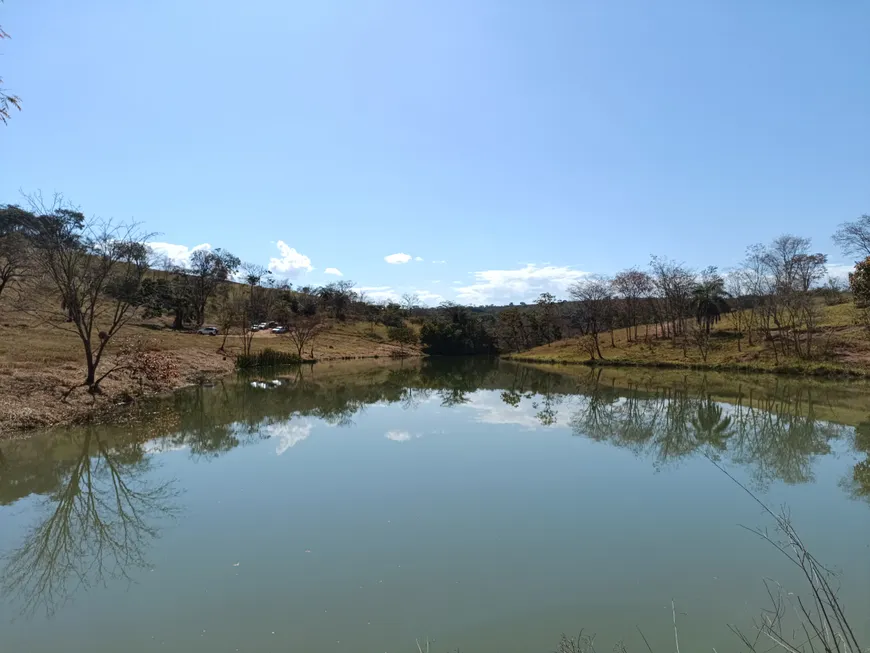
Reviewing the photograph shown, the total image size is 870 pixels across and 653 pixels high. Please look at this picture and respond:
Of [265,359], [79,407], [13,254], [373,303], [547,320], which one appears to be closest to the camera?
[79,407]

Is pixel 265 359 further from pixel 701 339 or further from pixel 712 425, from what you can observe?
pixel 701 339

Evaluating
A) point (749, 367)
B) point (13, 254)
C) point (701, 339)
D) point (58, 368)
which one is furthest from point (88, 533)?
point (701, 339)

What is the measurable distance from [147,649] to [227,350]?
37.1m

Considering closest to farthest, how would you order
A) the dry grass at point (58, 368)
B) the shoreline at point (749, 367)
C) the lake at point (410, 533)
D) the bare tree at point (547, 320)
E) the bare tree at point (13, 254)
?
the lake at point (410, 533) → the dry grass at point (58, 368) → the shoreline at point (749, 367) → the bare tree at point (13, 254) → the bare tree at point (547, 320)

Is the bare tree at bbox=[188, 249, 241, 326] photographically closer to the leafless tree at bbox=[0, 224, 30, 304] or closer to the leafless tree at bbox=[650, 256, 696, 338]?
the leafless tree at bbox=[0, 224, 30, 304]

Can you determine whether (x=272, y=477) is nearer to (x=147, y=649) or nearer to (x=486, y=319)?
(x=147, y=649)

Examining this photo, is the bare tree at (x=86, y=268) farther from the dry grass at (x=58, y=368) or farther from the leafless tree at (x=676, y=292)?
the leafless tree at (x=676, y=292)

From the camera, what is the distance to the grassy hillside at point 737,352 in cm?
2939

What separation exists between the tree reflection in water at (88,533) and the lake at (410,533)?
0.04 meters

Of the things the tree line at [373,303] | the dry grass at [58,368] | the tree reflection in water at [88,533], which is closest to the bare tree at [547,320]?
the tree line at [373,303]

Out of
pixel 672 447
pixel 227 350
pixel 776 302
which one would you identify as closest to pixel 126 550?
pixel 672 447

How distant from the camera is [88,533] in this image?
752 centimetres

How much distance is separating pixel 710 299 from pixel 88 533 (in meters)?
47.5

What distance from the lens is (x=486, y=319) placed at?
66.4 metres
